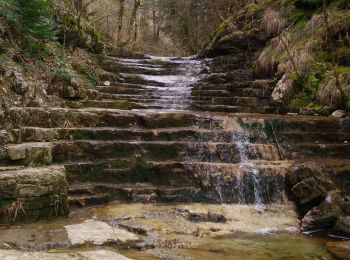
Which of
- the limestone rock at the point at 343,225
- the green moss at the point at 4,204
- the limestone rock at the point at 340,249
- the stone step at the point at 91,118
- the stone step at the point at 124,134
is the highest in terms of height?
the stone step at the point at 91,118

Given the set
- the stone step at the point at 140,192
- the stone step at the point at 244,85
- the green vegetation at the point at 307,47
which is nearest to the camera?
the stone step at the point at 140,192

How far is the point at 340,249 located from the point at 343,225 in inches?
29.4

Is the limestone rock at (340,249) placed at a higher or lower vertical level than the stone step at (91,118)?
lower

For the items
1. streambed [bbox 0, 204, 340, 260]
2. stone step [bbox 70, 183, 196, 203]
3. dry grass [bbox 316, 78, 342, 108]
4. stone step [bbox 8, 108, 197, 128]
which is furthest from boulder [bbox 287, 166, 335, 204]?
dry grass [bbox 316, 78, 342, 108]

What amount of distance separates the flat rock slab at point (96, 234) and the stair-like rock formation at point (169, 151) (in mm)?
1051

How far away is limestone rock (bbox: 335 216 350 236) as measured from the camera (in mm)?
5555

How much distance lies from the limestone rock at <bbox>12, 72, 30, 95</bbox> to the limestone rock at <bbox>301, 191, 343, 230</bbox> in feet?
18.1

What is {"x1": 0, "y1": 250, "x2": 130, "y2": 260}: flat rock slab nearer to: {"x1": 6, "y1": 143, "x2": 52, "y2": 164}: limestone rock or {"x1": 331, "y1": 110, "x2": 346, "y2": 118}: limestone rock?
{"x1": 6, "y1": 143, "x2": 52, "y2": 164}: limestone rock

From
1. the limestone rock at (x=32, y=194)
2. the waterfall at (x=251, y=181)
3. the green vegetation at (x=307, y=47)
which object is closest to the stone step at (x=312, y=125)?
the green vegetation at (x=307, y=47)

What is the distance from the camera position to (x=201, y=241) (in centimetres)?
499

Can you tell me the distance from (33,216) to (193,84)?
7.46 meters

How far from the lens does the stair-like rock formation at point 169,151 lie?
6379 mm

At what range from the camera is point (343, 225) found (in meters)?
5.61

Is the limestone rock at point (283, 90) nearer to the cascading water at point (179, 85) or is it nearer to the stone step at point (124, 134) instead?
the cascading water at point (179, 85)
